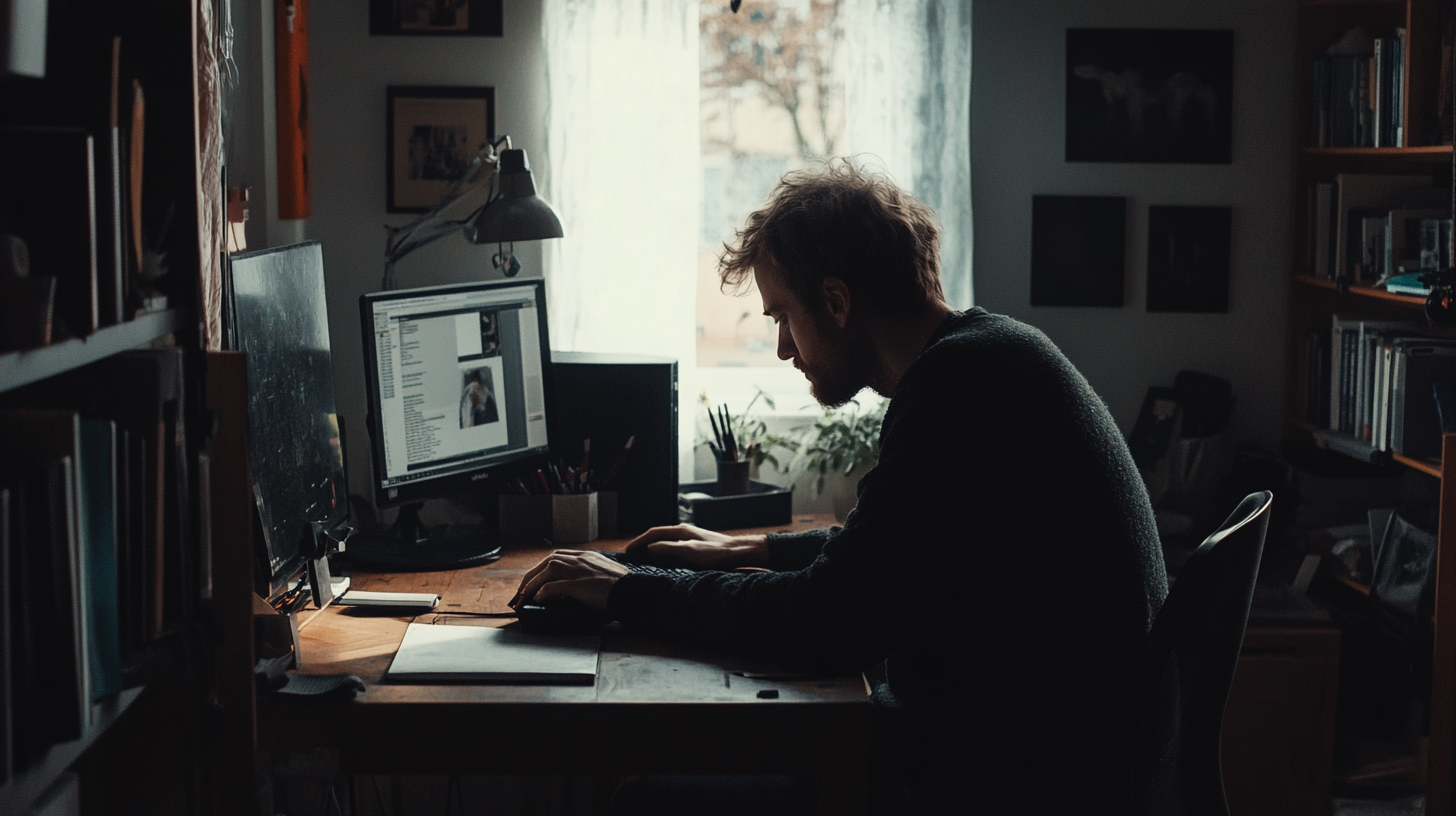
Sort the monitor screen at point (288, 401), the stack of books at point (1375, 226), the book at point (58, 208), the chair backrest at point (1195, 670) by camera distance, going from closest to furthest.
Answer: the book at point (58, 208)
the chair backrest at point (1195, 670)
the monitor screen at point (288, 401)
the stack of books at point (1375, 226)

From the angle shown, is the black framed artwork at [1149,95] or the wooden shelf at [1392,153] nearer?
the wooden shelf at [1392,153]

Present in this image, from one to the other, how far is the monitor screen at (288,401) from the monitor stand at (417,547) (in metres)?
0.13

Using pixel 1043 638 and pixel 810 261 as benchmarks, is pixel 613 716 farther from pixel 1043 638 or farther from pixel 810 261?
pixel 810 261

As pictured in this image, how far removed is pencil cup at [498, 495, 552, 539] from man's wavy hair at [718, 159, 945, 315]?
779mm

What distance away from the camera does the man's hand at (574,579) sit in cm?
167

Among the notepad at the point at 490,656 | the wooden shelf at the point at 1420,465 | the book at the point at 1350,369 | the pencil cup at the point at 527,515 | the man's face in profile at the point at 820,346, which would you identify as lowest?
the notepad at the point at 490,656

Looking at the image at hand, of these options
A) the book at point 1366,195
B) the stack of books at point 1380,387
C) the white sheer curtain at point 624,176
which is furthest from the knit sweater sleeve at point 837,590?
the book at point 1366,195

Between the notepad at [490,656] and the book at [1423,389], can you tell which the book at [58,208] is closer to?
the notepad at [490,656]

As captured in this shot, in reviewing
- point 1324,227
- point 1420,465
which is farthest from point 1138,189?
point 1420,465

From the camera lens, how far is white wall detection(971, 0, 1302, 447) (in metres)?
2.86

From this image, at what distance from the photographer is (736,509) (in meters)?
2.45

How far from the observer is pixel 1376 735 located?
265cm

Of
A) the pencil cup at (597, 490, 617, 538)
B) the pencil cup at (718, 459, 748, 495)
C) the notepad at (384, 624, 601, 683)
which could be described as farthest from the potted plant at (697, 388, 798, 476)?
the notepad at (384, 624, 601, 683)

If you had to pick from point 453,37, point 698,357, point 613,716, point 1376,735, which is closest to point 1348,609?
point 1376,735
